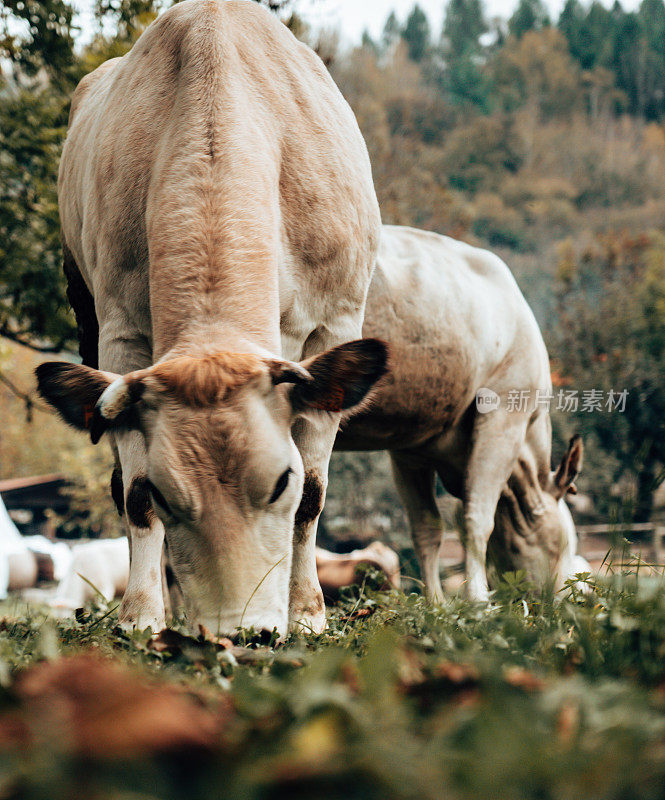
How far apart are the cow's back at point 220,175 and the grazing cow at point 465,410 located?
4.34 ft

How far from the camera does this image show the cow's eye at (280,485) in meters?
3.11

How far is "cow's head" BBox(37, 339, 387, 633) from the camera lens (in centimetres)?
294

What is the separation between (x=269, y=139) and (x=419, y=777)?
3326 mm

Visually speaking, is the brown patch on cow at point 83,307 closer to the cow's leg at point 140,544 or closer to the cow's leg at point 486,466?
the cow's leg at point 140,544

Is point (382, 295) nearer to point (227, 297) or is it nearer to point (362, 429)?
point (362, 429)

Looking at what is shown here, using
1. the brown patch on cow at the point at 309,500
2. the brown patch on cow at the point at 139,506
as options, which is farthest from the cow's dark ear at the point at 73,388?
the brown patch on cow at the point at 309,500

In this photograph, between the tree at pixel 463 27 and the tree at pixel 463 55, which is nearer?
the tree at pixel 463 55

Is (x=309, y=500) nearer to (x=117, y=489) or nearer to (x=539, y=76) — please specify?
(x=117, y=489)

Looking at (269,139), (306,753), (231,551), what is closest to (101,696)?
(306,753)

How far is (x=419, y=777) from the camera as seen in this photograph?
2.95 feet

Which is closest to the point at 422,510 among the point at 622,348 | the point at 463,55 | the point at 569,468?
the point at 569,468

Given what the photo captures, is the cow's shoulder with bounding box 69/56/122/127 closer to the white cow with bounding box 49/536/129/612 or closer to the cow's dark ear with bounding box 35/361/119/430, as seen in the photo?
the cow's dark ear with bounding box 35/361/119/430

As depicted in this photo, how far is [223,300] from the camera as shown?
3330mm

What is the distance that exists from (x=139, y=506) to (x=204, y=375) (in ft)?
2.84
